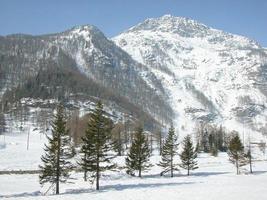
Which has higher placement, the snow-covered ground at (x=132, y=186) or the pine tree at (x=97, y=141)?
the pine tree at (x=97, y=141)

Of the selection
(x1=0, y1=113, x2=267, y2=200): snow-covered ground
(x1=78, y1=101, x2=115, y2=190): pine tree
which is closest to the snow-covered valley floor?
(x1=0, y1=113, x2=267, y2=200): snow-covered ground

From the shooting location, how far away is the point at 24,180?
69688 millimetres

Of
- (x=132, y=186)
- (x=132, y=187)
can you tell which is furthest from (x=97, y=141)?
(x=132, y=186)

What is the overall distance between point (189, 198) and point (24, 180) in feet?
130

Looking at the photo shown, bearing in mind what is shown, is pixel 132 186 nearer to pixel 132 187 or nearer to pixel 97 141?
pixel 132 187

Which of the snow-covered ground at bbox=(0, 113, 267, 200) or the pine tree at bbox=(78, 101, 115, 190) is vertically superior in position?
the pine tree at bbox=(78, 101, 115, 190)

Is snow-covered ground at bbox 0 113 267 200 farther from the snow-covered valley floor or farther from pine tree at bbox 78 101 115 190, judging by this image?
pine tree at bbox 78 101 115 190

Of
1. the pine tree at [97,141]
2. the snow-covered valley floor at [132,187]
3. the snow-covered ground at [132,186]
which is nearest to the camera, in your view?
the snow-covered valley floor at [132,187]

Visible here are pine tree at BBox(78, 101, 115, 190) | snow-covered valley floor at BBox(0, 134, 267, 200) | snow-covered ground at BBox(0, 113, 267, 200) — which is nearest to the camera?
snow-covered valley floor at BBox(0, 134, 267, 200)

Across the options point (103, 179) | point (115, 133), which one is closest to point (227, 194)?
point (103, 179)

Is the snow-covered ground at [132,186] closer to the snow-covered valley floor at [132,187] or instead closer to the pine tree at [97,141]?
the snow-covered valley floor at [132,187]

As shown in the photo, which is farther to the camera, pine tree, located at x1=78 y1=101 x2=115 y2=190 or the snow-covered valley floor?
pine tree, located at x1=78 y1=101 x2=115 y2=190

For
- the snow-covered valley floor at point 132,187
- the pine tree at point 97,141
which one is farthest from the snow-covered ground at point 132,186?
the pine tree at point 97,141

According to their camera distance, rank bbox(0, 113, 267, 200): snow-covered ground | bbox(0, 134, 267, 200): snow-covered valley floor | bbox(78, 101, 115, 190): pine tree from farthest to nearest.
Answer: bbox(78, 101, 115, 190): pine tree < bbox(0, 113, 267, 200): snow-covered ground < bbox(0, 134, 267, 200): snow-covered valley floor
